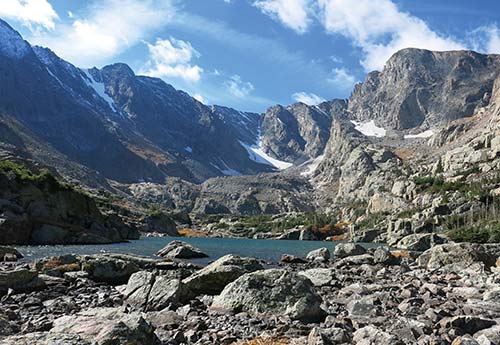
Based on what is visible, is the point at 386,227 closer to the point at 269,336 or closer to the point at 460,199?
the point at 460,199

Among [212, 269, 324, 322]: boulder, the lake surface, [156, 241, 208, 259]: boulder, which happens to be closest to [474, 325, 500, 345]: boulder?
[212, 269, 324, 322]: boulder

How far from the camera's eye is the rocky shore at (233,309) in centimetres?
1271

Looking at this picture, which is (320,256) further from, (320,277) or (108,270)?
(108,270)

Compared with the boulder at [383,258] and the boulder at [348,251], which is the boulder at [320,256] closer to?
the boulder at [348,251]

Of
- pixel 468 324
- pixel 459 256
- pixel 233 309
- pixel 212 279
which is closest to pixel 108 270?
pixel 212 279

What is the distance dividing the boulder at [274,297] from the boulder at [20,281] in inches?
438

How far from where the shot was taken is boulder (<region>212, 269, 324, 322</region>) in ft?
58.1

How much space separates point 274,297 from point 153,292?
642 centimetres

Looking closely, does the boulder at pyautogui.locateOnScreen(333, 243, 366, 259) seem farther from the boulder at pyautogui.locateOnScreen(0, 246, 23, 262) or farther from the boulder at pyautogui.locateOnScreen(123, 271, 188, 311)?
the boulder at pyautogui.locateOnScreen(123, 271, 188, 311)

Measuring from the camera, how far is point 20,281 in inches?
920

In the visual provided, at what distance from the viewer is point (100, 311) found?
15766 mm

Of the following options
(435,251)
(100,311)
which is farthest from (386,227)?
(100,311)

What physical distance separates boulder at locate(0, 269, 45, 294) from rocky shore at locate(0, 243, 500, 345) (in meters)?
0.05

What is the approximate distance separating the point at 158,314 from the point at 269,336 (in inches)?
204
